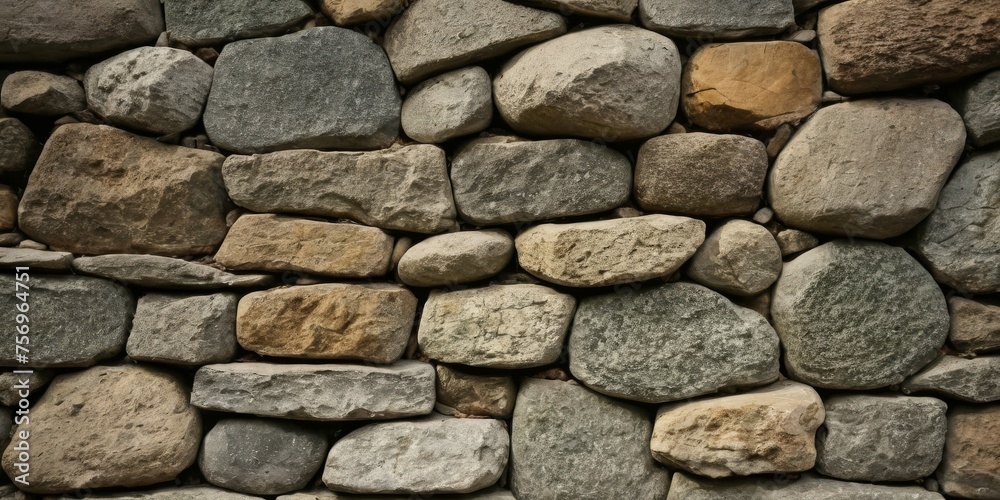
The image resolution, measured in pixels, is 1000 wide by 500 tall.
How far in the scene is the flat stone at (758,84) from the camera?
1597mm

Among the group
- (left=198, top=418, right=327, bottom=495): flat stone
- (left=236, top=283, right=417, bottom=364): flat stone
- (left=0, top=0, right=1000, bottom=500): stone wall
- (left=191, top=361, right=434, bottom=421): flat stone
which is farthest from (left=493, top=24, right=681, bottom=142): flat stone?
(left=198, top=418, right=327, bottom=495): flat stone

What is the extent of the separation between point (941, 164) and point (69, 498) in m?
2.52

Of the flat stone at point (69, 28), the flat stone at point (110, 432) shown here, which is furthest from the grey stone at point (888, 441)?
the flat stone at point (69, 28)

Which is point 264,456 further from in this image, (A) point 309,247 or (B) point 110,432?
(A) point 309,247

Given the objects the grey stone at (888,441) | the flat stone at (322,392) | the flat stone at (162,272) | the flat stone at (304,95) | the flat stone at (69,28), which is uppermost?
the flat stone at (69,28)

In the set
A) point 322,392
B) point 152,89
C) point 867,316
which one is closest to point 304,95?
point 152,89

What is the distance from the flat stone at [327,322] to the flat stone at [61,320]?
443 millimetres

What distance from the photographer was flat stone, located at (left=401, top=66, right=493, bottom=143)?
1685mm

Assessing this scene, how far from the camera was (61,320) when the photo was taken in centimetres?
174

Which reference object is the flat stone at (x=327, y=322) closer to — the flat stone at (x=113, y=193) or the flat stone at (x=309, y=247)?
the flat stone at (x=309, y=247)

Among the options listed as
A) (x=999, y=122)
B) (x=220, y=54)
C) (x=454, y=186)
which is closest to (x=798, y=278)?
(x=999, y=122)

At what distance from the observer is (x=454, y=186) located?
68.2 inches

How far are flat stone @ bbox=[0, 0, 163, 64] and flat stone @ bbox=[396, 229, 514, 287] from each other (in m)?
1.09

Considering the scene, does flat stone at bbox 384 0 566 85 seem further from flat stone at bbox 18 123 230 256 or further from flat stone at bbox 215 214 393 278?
flat stone at bbox 18 123 230 256
